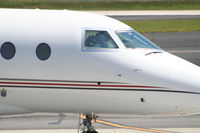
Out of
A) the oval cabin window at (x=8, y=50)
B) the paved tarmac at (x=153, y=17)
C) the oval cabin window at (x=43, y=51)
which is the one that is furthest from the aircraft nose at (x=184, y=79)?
the paved tarmac at (x=153, y=17)

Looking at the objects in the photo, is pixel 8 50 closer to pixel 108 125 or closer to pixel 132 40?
pixel 132 40

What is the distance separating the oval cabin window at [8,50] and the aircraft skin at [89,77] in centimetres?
7

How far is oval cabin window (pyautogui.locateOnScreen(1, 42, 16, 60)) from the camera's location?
31.4 feet

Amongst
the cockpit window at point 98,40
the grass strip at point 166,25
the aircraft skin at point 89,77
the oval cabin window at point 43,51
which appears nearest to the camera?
the aircraft skin at point 89,77

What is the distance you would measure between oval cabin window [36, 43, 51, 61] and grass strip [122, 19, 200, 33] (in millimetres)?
27885

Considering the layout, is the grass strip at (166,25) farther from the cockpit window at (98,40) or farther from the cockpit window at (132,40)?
the cockpit window at (98,40)

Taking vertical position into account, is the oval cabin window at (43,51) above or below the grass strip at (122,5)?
below

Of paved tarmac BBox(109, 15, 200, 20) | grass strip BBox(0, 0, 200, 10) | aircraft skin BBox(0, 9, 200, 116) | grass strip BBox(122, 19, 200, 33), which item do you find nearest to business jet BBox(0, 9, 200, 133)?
aircraft skin BBox(0, 9, 200, 116)

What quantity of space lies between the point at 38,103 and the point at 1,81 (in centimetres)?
85

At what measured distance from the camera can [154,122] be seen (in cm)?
1423

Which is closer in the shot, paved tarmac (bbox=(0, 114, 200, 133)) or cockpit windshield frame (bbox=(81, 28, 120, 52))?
cockpit windshield frame (bbox=(81, 28, 120, 52))

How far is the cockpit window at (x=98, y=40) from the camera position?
973 centimetres

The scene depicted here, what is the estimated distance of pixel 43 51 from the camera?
956cm

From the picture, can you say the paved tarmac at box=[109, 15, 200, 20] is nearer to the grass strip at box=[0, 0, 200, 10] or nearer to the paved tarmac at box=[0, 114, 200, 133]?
the grass strip at box=[0, 0, 200, 10]
